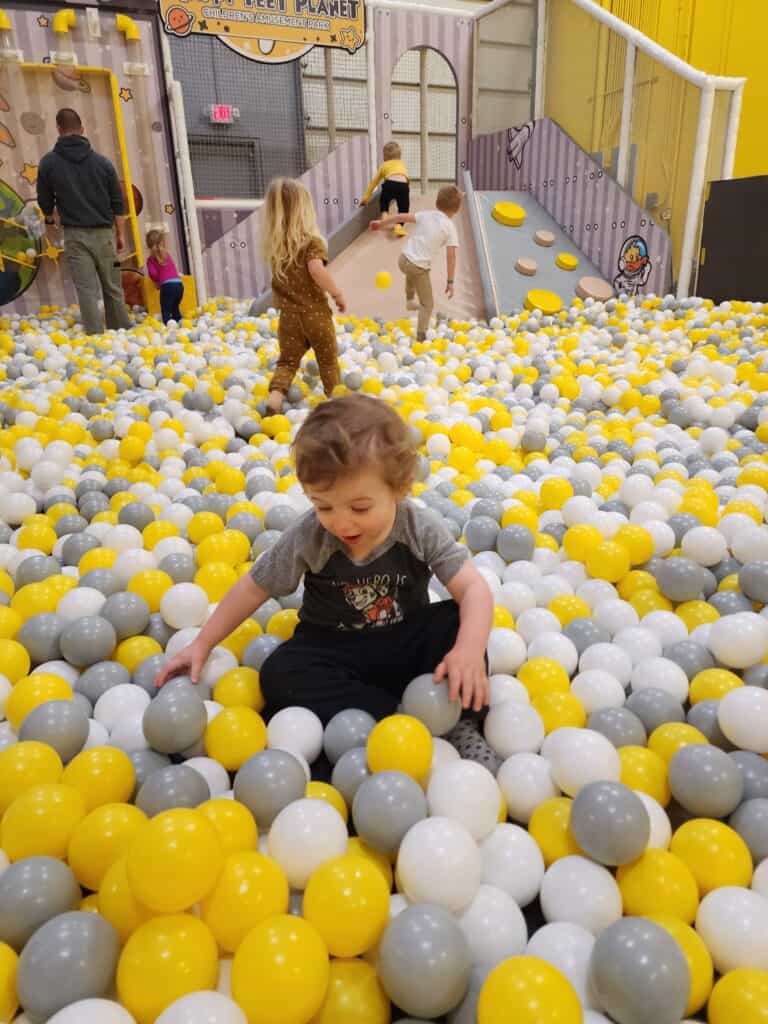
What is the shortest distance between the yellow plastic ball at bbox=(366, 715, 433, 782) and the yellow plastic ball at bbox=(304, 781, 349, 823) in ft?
0.18

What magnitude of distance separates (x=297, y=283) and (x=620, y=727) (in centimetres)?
197

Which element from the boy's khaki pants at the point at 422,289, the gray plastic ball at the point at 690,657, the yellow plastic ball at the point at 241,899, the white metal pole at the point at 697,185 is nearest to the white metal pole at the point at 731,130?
the white metal pole at the point at 697,185

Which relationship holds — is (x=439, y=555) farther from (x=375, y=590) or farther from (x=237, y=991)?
(x=237, y=991)

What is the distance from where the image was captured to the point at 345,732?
949mm

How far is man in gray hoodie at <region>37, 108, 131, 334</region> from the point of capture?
11.5 feet

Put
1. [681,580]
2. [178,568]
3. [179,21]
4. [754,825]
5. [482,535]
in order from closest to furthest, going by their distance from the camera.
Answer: [754,825]
[681,580]
[178,568]
[482,535]
[179,21]

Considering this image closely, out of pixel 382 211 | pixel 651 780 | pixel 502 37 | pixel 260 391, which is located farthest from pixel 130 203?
pixel 651 780

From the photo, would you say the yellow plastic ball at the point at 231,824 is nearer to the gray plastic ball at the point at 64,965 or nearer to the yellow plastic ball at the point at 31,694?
the gray plastic ball at the point at 64,965

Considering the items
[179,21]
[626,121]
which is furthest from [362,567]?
[179,21]

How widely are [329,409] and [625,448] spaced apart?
124 cm

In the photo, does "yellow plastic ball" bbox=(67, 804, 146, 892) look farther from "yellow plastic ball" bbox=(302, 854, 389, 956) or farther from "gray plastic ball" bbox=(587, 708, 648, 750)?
"gray plastic ball" bbox=(587, 708, 648, 750)

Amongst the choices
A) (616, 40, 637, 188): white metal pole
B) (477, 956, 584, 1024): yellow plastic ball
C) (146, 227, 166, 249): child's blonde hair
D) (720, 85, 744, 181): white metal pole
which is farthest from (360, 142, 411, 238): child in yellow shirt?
(477, 956, 584, 1024): yellow plastic ball

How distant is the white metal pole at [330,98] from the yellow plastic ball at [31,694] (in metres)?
4.76

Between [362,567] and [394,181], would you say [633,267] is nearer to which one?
[394,181]
